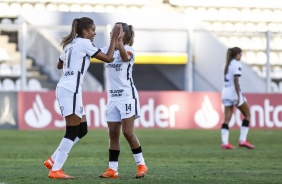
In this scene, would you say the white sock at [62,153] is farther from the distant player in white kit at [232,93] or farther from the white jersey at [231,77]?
the white jersey at [231,77]

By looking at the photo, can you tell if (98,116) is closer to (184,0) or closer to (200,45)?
(200,45)

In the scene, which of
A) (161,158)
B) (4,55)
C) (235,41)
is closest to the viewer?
(161,158)

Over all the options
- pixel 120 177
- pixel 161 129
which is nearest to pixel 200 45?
pixel 161 129

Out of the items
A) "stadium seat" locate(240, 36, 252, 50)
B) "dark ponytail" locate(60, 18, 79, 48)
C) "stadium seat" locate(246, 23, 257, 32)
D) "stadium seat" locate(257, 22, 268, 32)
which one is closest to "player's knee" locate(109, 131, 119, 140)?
"dark ponytail" locate(60, 18, 79, 48)

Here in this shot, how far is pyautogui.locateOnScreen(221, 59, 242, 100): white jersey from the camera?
58.4 ft

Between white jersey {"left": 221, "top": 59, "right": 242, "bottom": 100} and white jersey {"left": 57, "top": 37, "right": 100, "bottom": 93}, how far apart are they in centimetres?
737

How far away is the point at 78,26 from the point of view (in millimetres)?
10812

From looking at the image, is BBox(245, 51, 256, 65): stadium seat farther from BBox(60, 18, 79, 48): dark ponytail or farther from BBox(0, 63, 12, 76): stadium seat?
BBox(60, 18, 79, 48): dark ponytail

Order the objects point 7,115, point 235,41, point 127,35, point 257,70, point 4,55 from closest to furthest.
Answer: point 127,35 < point 7,115 < point 4,55 < point 257,70 < point 235,41

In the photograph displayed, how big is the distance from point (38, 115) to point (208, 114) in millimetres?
4602

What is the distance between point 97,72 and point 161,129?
5020 millimetres

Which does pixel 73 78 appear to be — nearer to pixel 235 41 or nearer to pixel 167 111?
pixel 167 111

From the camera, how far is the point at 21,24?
25.5 metres

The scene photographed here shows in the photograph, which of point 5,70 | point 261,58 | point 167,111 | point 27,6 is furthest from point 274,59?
point 5,70
